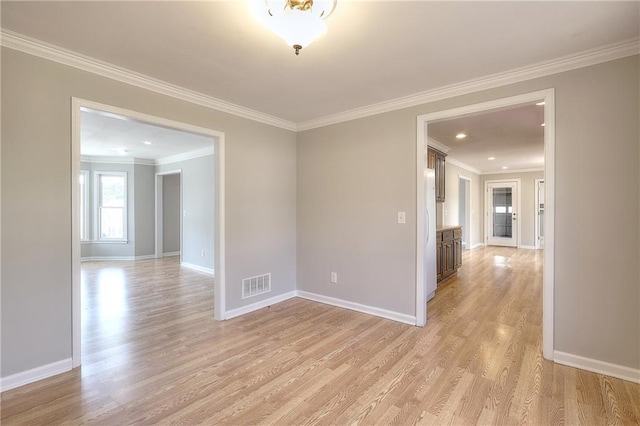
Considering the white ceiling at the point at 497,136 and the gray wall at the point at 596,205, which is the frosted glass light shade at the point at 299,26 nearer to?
the gray wall at the point at 596,205

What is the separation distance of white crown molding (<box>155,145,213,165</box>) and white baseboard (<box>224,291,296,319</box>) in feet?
11.5

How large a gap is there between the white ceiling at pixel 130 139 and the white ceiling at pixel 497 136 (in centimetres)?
356

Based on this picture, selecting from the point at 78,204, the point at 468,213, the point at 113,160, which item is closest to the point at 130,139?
the point at 113,160

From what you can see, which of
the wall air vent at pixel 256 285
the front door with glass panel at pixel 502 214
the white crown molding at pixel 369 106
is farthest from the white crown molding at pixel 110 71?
the front door with glass panel at pixel 502 214

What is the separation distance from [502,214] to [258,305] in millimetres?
8901

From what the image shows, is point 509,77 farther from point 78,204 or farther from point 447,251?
point 78,204

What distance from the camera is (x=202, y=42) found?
87.0 inches

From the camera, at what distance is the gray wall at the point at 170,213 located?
812 centimetres

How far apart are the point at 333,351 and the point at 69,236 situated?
2.41 metres

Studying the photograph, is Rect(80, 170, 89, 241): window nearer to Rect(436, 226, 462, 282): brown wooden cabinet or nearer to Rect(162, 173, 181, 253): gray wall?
Rect(162, 173, 181, 253): gray wall

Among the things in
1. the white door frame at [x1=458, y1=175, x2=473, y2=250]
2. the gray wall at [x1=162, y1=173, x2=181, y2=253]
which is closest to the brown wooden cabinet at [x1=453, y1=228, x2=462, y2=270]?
the white door frame at [x1=458, y1=175, x2=473, y2=250]

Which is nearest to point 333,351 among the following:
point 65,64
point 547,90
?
point 547,90

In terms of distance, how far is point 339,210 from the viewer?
157 inches

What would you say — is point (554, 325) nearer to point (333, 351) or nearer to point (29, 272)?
point (333, 351)
